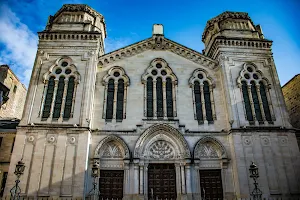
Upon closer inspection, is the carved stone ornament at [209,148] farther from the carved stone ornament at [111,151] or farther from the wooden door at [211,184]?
the carved stone ornament at [111,151]

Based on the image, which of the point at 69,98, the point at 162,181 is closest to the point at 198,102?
the point at 162,181

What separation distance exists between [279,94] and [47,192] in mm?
18967

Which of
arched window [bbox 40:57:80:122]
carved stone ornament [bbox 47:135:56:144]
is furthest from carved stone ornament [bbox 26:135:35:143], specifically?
arched window [bbox 40:57:80:122]

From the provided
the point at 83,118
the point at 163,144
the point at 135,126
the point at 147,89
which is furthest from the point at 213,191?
the point at 83,118

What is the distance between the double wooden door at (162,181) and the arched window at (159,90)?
12.6 feet

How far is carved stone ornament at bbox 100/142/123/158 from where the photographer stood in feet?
58.8

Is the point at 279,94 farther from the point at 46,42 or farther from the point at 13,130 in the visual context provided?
the point at 13,130

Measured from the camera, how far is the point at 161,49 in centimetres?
2225

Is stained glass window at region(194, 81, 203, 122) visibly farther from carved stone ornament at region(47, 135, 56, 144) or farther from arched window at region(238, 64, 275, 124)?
carved stone ornament at region(47, 135, 56, 144)

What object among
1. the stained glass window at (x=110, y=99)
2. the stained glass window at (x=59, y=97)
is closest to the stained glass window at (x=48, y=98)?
the stained glass window at (x=59, y=97)

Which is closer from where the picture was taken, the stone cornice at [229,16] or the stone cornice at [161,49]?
the stone cornice at [161,49]

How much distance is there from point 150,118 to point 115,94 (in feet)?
11.5

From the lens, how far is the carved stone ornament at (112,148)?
697 inches

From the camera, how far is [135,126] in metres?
18.8
